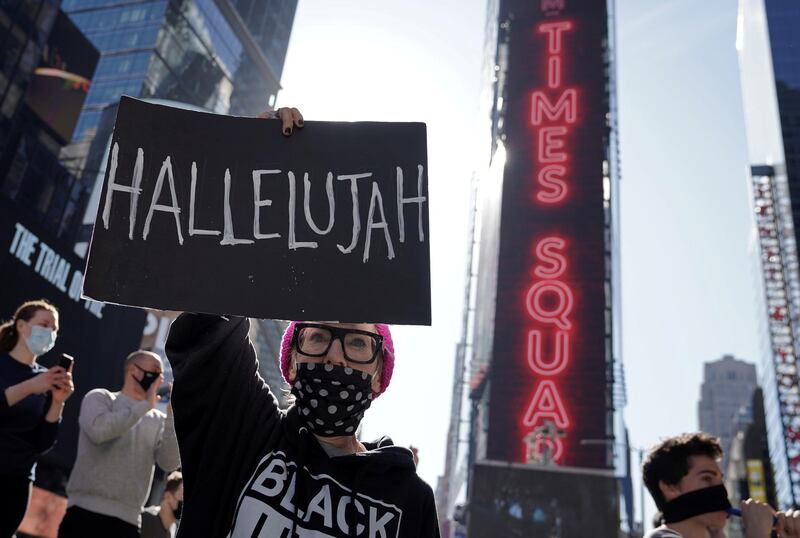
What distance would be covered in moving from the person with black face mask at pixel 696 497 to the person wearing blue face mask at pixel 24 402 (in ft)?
12.4

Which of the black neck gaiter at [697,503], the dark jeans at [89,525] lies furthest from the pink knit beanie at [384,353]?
the dark jeans at [89,525]

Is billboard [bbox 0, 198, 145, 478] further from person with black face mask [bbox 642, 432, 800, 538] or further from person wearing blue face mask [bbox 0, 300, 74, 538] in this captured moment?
person with black face mask [bbox 642, 432, 800, 538]

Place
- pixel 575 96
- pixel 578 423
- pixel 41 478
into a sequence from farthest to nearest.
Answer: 1. pixel 575 96
2. pixel 578 423
3. pixel 41 478

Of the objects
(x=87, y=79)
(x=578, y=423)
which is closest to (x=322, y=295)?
(x=578, y=423)

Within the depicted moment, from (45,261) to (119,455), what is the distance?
884 centimetres

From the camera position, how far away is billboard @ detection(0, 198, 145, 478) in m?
10.9

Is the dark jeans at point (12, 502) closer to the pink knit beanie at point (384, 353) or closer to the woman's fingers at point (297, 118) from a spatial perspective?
the pink knit beanie at point (384, 353)

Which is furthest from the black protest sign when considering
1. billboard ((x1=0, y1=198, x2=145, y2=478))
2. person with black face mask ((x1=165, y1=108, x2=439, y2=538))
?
billboard ((x1=0, y1=198, x2=145, y2=478))

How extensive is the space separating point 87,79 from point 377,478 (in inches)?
1811

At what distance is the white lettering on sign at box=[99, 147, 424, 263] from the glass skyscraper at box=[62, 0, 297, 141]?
240 feet

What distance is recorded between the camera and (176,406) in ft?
7.41

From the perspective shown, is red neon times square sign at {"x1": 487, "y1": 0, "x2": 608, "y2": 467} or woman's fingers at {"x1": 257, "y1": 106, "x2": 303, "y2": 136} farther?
red neon times square sign at {"x1": 487, "y1": 0, "x2": 608, "y2": 467}

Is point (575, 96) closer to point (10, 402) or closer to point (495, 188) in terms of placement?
point (495, 188)

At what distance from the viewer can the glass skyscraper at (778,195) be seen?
53781mm
